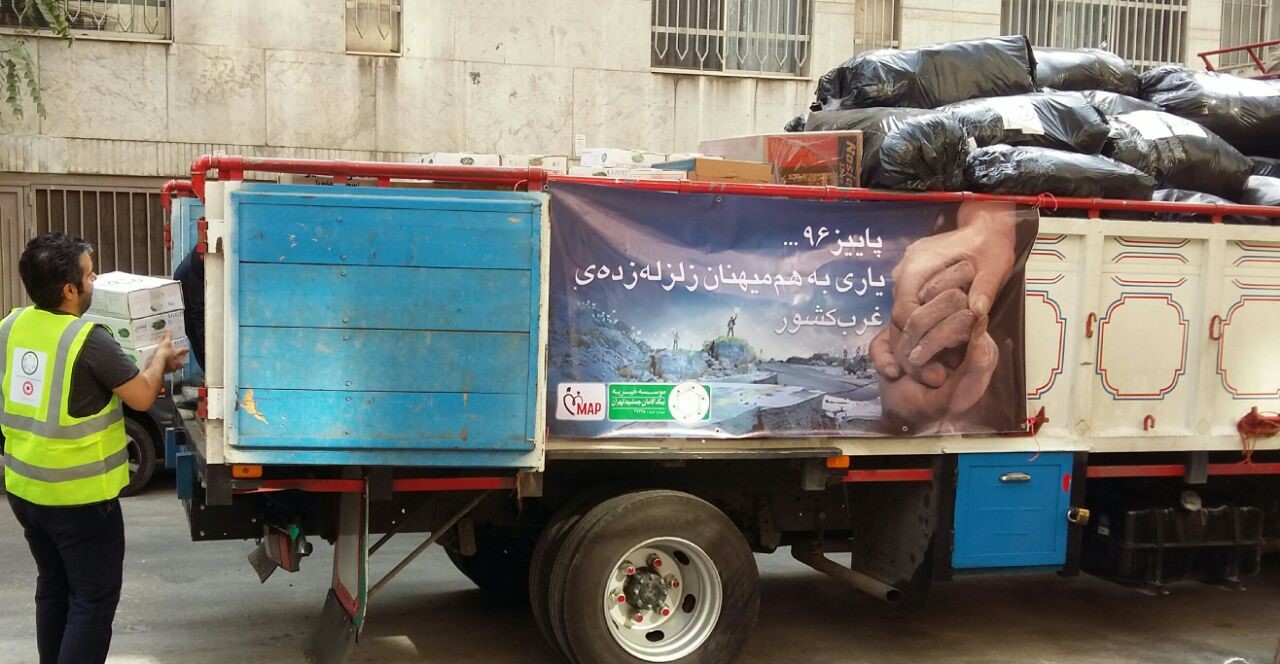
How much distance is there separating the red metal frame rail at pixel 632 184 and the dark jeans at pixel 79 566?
1.24m

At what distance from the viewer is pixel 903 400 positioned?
5.29 m

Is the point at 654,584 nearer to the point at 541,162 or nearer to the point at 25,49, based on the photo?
the point at 541,162

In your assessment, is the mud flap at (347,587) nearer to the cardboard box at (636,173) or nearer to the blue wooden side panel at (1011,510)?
the cardboard box at (636,173)

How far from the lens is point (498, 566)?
6.26m

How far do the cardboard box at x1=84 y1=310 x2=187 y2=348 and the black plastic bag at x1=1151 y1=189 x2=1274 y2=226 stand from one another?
4533 mm

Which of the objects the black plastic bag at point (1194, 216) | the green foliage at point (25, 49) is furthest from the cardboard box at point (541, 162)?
the green foliage at point (25, 49)

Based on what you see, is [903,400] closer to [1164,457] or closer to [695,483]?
[695,483]

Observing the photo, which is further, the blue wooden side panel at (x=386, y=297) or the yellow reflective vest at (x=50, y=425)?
the blue wooden side panel at (x=386, y=297)

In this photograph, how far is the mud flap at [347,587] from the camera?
478 centimetres

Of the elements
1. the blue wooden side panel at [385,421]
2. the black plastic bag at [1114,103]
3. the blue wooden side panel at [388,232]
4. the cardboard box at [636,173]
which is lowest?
the blue wooden side panel at [385,421]

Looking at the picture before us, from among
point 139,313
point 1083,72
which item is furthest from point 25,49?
point 1083,72

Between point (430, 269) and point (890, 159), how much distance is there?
79.7 inches

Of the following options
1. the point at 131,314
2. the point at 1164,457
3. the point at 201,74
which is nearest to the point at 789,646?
the point at 1164,457

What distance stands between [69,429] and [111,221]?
7877 millimetres
